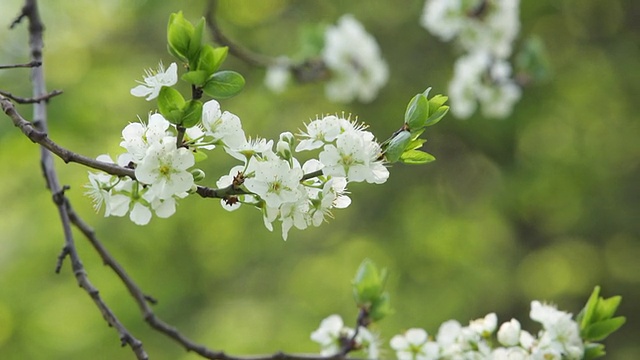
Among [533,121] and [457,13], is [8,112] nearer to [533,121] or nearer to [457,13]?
[457,13]

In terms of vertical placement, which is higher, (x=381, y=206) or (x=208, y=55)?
(x=381, y=206)

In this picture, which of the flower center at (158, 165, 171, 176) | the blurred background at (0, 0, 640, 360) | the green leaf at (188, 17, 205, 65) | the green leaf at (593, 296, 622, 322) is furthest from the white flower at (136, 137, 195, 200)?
the blurred background at (0, 0, 640, 360)

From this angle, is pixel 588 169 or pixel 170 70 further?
pixel 588 169

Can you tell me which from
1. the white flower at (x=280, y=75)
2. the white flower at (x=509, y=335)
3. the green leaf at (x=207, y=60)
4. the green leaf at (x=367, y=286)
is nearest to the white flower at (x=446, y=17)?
the white flower at (x=280, y=75)

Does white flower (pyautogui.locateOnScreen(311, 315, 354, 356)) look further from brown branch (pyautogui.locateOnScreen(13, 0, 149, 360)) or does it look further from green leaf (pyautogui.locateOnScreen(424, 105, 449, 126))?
green leaf (pyautogui.locateOnScreen(424, 105, 449, 126))

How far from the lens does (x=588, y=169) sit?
5113 mm

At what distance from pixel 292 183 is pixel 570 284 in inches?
172

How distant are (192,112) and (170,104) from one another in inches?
1.2

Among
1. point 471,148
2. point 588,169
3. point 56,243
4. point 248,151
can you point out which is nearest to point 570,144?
point 588,169

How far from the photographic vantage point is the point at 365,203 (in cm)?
510

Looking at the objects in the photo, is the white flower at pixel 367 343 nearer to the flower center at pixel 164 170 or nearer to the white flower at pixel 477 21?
the flower center at pixel 164 170

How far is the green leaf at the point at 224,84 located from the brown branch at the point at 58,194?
230 mm

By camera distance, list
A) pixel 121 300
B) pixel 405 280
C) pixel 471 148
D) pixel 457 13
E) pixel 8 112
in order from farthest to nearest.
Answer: pixel 471 148 < pixel 405 280 < pixel 121 300 < pixel 457 13 < pixel 8 112

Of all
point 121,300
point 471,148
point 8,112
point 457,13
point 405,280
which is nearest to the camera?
point 8,112
